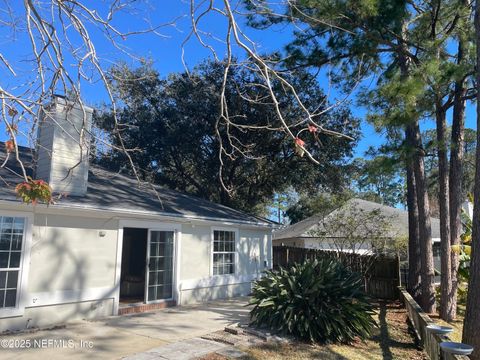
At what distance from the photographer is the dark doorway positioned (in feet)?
39.9

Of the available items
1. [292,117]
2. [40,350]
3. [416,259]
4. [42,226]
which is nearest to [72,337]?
[40,350]

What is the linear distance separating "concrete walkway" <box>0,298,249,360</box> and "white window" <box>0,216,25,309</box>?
2.47ft

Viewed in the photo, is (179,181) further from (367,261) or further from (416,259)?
(416,259)

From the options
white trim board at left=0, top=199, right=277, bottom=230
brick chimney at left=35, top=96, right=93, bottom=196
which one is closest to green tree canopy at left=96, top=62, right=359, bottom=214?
white trim board at left=0, top=199, right=277, bottom=230

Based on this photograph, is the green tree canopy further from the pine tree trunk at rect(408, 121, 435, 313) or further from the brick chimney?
the brick chimney

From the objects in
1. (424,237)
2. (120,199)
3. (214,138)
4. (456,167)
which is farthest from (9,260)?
(214,138)

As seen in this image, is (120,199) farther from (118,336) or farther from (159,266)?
(118,336)

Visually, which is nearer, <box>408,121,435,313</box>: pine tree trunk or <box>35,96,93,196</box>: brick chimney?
<box>35,96,93,196</box>: brick chimney

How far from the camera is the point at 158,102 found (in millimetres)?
19984

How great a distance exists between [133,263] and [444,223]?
9026 mm

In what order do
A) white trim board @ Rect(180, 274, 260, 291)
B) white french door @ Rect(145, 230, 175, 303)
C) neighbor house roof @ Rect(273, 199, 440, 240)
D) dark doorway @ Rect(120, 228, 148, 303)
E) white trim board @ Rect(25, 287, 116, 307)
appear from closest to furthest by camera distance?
white trim board @ Rect(25, 287, 116, 307) → white french door @ Rect(145, 230, 175, 303) → white trim board @ Rect(180, 274, 260, 291) → dark doorway @ Rect(120, 228, 148, 303) → neighbor house roof @ Rect(273, 199, 440, 240)

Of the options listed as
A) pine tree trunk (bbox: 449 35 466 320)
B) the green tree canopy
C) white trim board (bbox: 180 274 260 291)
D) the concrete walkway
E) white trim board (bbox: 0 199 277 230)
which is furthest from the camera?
the green tree canopy

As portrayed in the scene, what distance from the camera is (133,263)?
12.9m

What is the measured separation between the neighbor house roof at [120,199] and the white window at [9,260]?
24.6 inches
